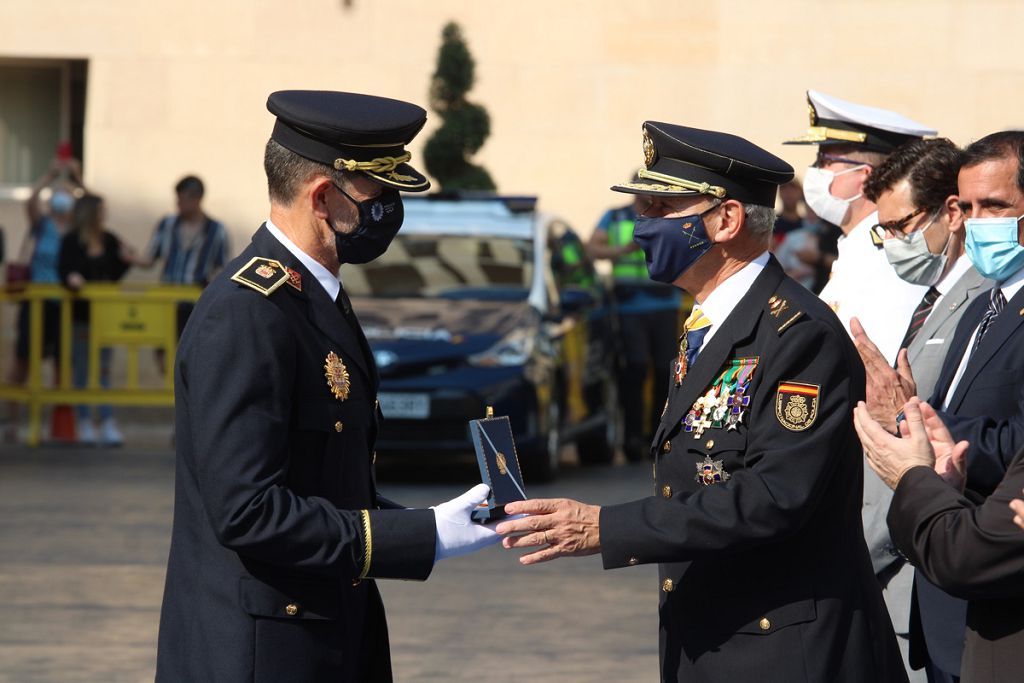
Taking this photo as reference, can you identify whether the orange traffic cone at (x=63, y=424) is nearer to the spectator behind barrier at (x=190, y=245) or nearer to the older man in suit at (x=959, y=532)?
the spectator behind barrier at (x=190, y=245)

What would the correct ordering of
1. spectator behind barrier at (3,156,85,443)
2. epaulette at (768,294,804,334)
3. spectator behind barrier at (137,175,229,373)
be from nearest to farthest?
1. epaulette at (768,294,804,334)
2. spectator behind barrier at (3,156,85,443)
3. spectator behind barrier at (137,175,229,373)

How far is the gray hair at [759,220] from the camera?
4055mm

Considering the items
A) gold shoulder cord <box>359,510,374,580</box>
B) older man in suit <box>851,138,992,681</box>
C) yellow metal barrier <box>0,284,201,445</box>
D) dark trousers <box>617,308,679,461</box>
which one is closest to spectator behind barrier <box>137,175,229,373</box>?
yellow metal barrier <box>0,284,201,445</box>

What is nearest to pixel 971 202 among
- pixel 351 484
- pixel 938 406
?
pixel 938 406

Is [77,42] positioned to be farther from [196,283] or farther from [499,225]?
[499,225]

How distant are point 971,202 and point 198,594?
2.43 metres

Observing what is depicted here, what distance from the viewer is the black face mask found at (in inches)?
153

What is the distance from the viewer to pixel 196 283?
14.8 metres

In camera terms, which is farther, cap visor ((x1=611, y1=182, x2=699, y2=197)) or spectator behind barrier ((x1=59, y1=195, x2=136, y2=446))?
spectator behind barrier ((x1=59, y1=195, x2=136, y2=446))

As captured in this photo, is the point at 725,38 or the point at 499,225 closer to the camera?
the point at 499,225

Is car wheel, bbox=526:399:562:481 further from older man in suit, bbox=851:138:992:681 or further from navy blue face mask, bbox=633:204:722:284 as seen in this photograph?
navy blue face mask, bbox=633:204:722:284

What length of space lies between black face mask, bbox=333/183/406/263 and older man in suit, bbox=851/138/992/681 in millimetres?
1887

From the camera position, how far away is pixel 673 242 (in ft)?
13.5

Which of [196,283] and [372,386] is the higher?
[372,386]
